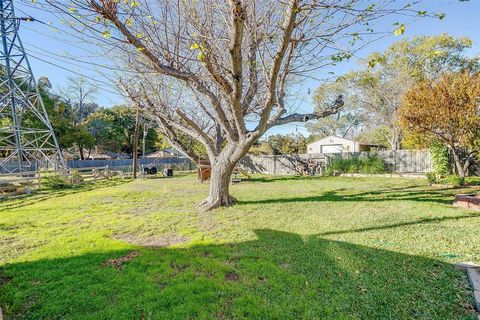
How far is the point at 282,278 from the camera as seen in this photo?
279 cm

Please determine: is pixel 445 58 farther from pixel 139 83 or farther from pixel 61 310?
pixel 61 310

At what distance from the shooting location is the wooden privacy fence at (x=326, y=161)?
14578 mm

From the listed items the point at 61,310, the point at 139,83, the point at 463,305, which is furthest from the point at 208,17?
the point at 463,305

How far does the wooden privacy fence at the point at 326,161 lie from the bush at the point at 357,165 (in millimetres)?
462

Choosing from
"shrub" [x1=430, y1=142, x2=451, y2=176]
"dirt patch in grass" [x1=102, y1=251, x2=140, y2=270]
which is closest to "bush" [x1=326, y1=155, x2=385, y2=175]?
"shrub" [x1=430, y1=142, x2=451, y2=176]

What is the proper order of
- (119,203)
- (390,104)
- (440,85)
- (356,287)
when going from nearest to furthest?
(356,287), (119,203), (440,85), (390,104)

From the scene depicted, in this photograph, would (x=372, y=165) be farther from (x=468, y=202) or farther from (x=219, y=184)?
(x=219, y=184)

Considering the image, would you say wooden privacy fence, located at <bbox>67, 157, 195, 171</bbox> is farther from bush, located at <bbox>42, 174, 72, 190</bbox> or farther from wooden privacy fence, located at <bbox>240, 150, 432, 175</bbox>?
bush, located at <bbox>42, 174, 72, 190</bbox>

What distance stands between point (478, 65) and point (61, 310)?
24.7m

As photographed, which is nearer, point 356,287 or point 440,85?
point 356,287

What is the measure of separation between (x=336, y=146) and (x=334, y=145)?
26cm

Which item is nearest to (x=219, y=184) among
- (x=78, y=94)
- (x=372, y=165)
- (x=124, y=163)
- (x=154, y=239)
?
(x=154, y=239)

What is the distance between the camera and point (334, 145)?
29359mm

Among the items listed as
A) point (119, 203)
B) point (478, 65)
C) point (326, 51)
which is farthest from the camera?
point (478, 65)
